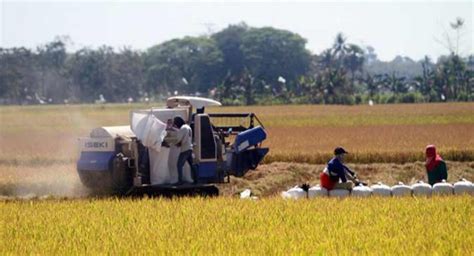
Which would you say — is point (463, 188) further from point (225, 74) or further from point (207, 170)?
point (225, 74)

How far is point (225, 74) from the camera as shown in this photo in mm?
122625

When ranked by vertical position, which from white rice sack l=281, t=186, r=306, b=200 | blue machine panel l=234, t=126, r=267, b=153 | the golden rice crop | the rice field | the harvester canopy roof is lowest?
the rice field

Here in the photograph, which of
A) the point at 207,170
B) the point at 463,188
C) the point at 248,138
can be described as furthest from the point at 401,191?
the point at 207,170

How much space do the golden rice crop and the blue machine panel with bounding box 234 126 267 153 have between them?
9.17 ft

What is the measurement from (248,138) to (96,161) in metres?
3.34

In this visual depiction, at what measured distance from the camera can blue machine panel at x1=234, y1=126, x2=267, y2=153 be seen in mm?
20141

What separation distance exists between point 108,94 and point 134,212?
91.4 metres

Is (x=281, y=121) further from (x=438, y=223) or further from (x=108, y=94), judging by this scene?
(x=108, y=94)

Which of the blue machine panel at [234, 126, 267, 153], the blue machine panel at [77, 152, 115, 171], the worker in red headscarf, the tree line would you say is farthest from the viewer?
the tree line

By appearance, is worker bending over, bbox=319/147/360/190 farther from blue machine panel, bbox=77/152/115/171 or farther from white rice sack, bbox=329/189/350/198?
blue machine panel, bbox=77/152/115/171

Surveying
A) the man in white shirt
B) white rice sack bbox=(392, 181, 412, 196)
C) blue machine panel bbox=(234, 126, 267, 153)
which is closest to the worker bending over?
white rice sack bbox=(392, 181, 412, 196)

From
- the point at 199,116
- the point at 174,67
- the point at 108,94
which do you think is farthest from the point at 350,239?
the point at 174,67

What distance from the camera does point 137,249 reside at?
38.7ft

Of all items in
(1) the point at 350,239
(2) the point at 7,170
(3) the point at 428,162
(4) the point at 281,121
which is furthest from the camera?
(4) the point at 281,121
